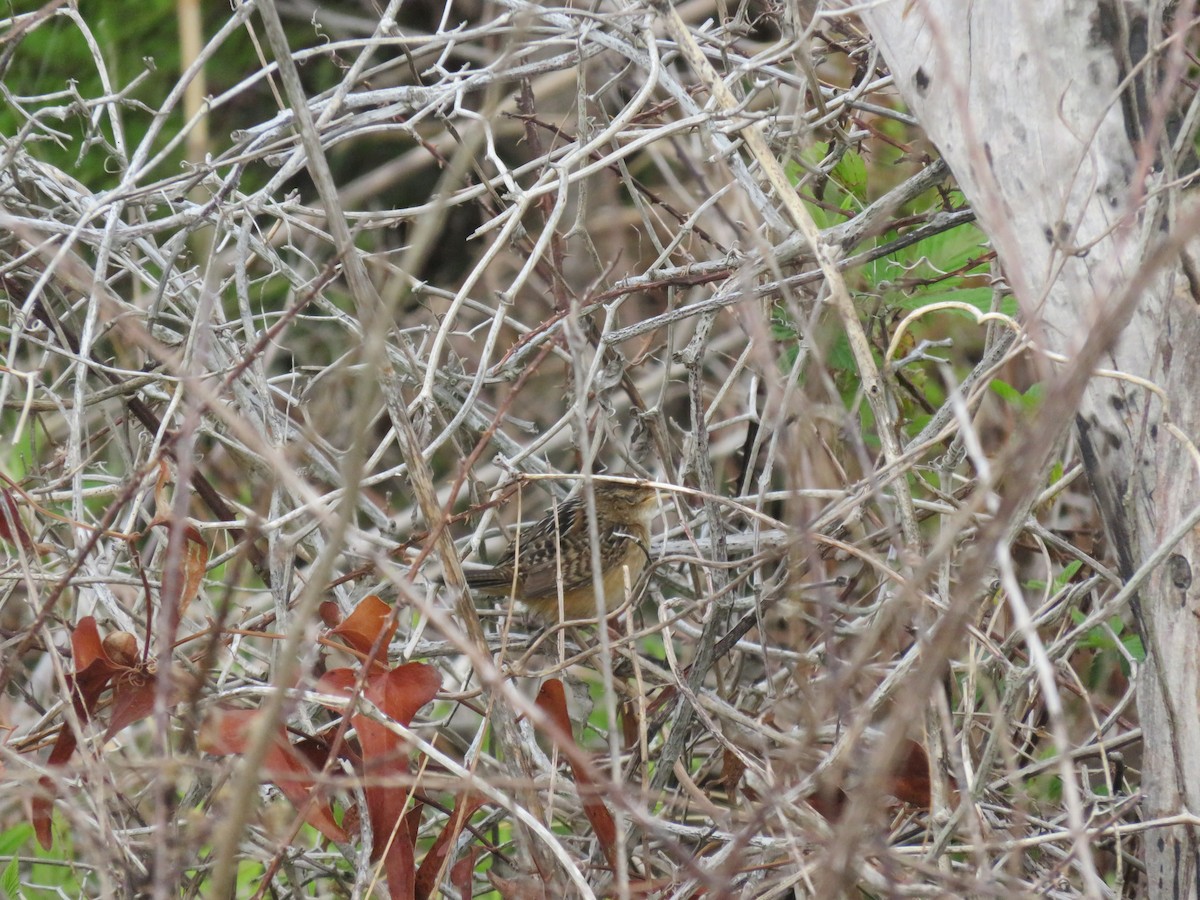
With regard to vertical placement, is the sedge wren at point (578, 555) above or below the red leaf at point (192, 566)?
below

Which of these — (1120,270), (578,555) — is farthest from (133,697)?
(578,555)

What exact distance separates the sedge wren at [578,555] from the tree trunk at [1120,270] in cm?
162

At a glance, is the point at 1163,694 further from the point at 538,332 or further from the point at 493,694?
the point at 538,332

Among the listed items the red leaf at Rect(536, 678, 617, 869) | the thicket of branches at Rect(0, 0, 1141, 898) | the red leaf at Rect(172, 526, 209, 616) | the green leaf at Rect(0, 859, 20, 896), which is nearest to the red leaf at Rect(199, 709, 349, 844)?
the thicket of branches at Rect(0, 0, 1141, 898)

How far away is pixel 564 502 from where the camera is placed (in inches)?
124

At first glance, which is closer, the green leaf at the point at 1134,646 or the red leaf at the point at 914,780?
the red leaf at the point at 914,780

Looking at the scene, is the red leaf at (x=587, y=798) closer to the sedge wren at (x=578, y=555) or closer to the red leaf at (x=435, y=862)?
the red leaf at (x=435, y=862)

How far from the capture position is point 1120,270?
200 centimetres

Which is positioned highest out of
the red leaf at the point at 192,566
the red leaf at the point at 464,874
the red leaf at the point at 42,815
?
the red leaf at the point at 192,566

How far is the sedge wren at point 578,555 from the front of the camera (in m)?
3.67

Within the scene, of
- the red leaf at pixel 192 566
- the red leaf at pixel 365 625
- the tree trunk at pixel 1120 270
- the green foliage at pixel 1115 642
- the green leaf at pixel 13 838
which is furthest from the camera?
the green leaf at pixel 13 838

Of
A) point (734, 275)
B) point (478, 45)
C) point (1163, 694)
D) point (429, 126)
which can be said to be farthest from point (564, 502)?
point (478, 45)

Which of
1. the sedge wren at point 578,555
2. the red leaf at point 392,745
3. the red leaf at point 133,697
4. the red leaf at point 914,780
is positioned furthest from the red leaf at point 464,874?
the sedge wren at point 578,555

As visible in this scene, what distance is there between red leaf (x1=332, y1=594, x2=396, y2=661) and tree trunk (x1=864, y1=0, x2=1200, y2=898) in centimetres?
125
